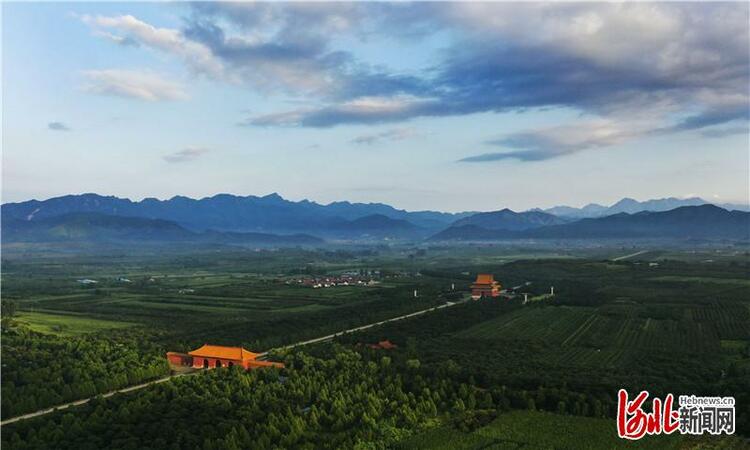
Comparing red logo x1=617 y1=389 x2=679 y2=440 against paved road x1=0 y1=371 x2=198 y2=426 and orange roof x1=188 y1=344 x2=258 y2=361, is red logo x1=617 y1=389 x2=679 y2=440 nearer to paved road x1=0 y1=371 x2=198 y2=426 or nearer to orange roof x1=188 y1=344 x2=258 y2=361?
orange roof x1=188 y1=344 x2=258 y2=361

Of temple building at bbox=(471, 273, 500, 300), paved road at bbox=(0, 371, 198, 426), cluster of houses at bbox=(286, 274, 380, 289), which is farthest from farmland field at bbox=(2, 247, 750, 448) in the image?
temple building at bbox=(471, 273, 500, 300)

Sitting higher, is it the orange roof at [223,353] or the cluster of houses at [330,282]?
the orange roof at [223,353]

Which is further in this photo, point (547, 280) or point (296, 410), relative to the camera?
point (547, 280)

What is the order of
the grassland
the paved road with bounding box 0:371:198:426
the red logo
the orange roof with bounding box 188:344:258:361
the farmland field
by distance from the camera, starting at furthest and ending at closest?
the grassland < the orange roof with bounding box 188:344:258:361 < the farmland field < the paved road with bounding box 0:371:198:426 < the red logo

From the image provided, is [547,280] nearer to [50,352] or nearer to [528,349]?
[528,349]

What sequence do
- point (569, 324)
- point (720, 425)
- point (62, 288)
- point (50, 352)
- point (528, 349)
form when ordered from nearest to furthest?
1. point (720, 425)
2. point (50, 352)
3. point (528, 349)
4. point (569, 324)
5. point (62, 288)

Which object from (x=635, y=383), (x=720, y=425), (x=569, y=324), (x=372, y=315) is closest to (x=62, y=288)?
(x=372, y=315)

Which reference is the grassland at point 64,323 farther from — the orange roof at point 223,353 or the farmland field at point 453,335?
the orange roof at point 223,353

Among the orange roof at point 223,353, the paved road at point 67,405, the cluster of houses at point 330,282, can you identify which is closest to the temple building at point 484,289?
the cluster of houses at point 330,282
